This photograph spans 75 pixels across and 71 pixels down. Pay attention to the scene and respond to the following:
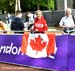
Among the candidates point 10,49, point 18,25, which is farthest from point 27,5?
point 10,49

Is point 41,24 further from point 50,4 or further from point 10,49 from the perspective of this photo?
point 50,4

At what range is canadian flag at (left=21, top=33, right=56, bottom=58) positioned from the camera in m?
10.8

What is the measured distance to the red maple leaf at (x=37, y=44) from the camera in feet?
36.4

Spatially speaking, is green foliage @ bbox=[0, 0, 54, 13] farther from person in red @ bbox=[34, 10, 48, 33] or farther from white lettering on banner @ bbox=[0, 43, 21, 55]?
white lettering on banner @ bbox=[0, 43, 21, 55]

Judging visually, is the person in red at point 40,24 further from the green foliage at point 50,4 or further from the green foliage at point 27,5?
the green foliage at point 27,5

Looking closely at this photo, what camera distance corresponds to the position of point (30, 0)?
2835 inches

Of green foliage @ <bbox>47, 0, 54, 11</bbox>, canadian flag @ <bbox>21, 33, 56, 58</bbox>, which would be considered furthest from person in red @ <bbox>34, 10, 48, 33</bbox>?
green foliage @ <bbox>47, 0, 54, 11</bbox>

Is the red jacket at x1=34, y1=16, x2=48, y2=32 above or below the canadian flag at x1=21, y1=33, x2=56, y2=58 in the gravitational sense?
above

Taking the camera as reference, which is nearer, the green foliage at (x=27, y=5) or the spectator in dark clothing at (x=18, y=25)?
the spectator in dark clothing at (x=18, y=25)

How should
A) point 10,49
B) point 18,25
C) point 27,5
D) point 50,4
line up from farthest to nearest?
point 27,5 < point 50,4 < point 18,25 < point 10,49

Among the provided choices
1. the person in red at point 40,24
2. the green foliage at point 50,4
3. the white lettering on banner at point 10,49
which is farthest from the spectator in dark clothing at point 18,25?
the green foliage at point 50,4

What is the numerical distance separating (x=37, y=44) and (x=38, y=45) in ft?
0.14

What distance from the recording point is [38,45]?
1120cm

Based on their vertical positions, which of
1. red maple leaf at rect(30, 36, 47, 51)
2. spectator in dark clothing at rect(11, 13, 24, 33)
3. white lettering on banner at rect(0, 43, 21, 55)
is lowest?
white lettering on banner at rect(0, 43, 21, 55)
